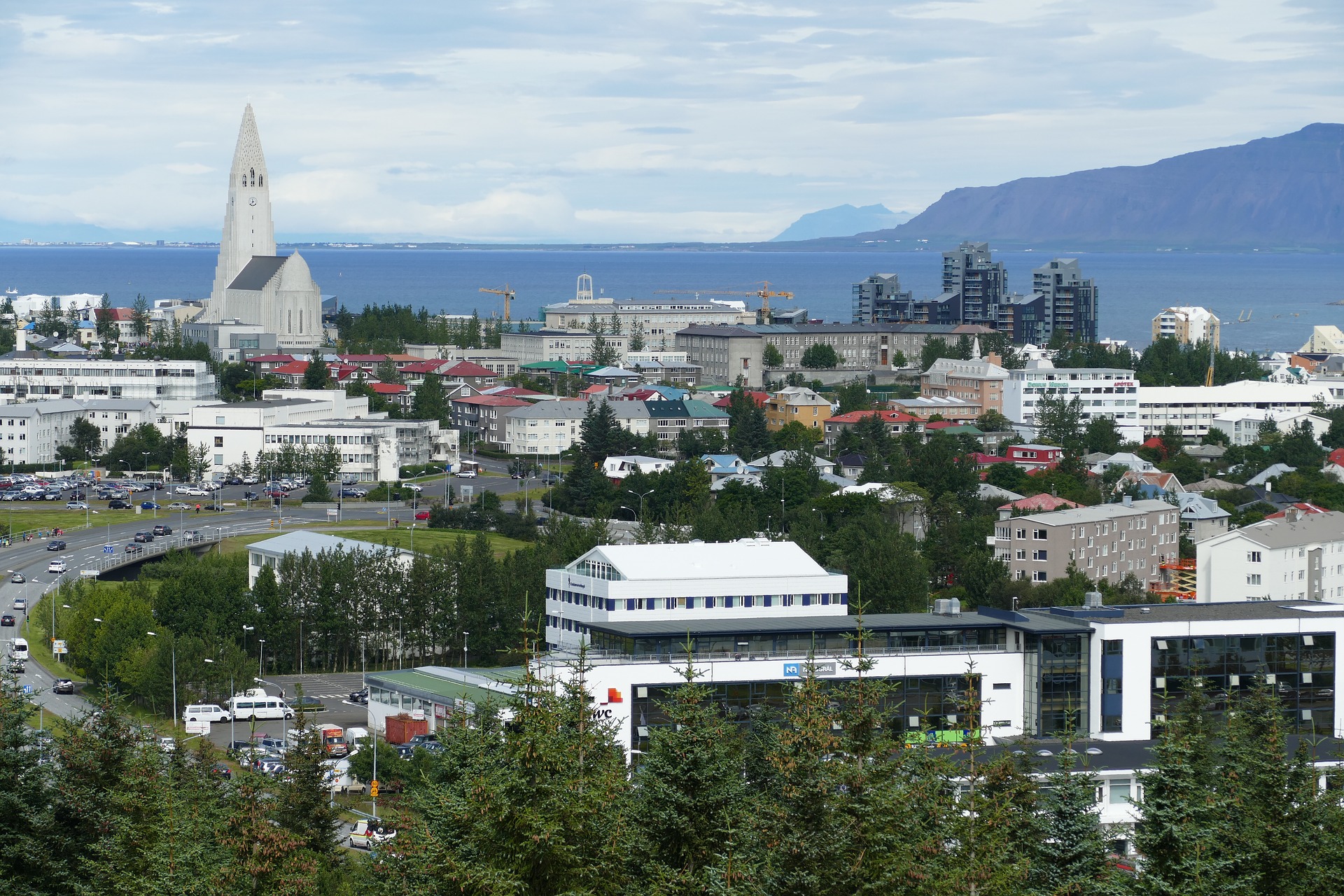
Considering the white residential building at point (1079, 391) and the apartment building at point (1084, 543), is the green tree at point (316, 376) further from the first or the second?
the apartment building at point (1084, 543)

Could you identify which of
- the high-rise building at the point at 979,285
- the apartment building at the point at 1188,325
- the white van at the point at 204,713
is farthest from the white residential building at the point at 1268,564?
the apartment building at the point at 1188,325

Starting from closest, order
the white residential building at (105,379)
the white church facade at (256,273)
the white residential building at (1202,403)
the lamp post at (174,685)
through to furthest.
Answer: the lamp post at (174,685), the white residential building at (105,379), the white residential building at (1202,403), the white church facade at (256,273)

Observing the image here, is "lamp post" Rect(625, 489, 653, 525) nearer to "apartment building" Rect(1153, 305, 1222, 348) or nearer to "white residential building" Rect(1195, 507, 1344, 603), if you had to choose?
"white residential building" Rect(1195, 507, 1344, 603)

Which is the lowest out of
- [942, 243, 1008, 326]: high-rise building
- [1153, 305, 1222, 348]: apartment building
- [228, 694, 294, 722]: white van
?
[228, 694, 294, 722]: white van

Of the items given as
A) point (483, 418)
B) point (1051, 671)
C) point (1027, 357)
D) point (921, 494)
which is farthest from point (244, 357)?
point (1051, 671)

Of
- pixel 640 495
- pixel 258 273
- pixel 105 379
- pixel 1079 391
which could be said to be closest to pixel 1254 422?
pixel 1079 391

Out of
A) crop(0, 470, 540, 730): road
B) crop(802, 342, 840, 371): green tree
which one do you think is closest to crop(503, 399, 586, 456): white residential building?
crop(0, 470, 540, 730): road

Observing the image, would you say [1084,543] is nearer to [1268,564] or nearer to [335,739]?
[1268,564]
